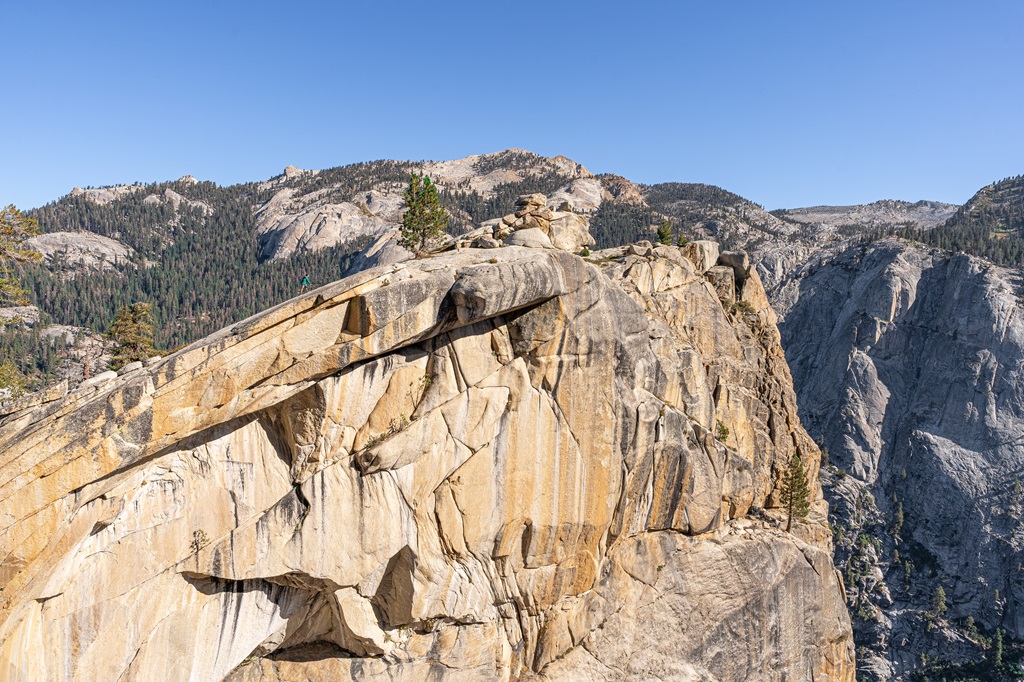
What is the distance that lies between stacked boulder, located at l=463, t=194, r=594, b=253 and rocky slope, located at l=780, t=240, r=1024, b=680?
105639mm

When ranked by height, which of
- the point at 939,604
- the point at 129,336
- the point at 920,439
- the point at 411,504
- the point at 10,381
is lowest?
the point at 939,604

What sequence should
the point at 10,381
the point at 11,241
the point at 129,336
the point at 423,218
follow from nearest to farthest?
the point at 11,241 < the point at 10,381 < the point at 129,336 < the point at 423,218

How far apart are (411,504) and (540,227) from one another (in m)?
20.4

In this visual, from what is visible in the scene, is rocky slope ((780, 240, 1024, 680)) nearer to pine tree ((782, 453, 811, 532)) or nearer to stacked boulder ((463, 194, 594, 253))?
pine tree ((782, 453, 811, 532))

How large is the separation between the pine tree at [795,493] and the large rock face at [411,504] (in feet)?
10.1

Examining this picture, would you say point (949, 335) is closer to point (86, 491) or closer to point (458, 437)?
point (458, 437)

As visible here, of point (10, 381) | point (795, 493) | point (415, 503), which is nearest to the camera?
point (415, 503)

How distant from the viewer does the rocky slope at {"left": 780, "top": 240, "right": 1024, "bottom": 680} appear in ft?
365

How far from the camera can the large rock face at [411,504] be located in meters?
21.0

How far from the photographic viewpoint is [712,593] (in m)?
35.7

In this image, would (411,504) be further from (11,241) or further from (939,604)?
(939,604)

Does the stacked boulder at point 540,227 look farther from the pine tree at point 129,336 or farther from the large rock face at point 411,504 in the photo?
the pine tree at point 129,336

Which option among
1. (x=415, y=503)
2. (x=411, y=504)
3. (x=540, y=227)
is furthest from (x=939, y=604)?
(x=411, y=504)

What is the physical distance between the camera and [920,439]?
5325 inches
